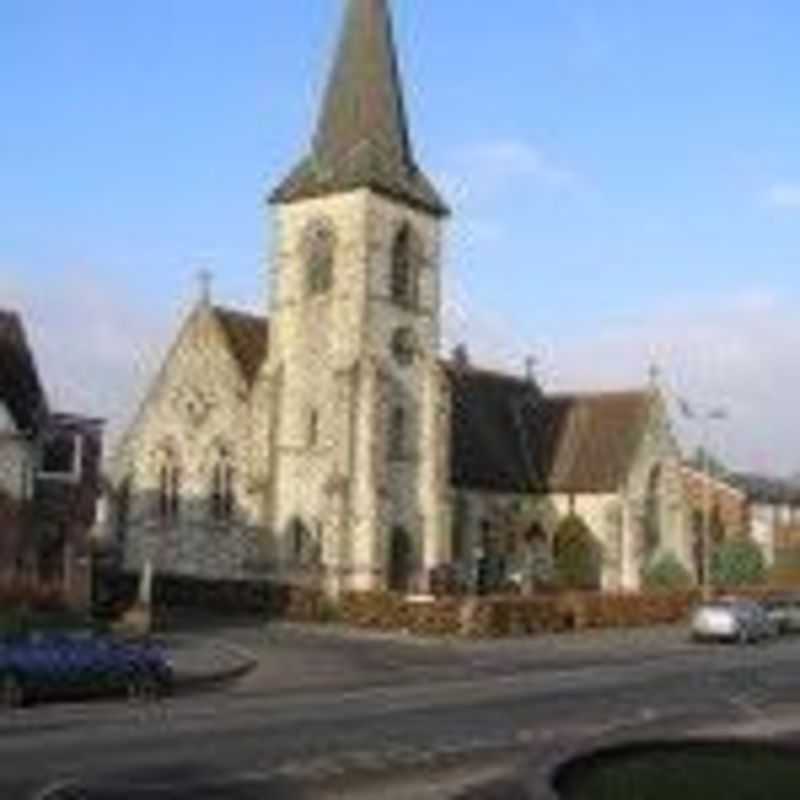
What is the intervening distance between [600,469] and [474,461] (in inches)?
251

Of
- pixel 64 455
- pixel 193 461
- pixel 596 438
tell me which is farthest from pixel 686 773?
pixel 596 438

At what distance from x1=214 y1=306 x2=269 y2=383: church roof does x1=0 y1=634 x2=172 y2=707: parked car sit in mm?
35551

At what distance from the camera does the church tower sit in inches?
2753

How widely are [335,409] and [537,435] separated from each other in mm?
17079

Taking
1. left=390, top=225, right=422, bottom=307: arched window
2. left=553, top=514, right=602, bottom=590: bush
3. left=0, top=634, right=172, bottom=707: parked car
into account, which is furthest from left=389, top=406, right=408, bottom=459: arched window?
left=0, top=634, right=172, bottom=707: parked car

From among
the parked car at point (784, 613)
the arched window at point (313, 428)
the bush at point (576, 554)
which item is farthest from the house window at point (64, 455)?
the bush at point (576, 554)

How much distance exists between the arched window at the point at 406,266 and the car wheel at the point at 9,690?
38.8m

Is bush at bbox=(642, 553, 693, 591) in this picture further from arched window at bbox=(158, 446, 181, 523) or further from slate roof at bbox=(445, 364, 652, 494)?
arched window at bbox=(158, 446, 181, 523)

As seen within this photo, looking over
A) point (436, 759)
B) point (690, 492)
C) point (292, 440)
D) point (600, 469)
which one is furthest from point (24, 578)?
point (690, 492)

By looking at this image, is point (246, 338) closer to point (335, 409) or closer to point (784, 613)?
point (335, 409)

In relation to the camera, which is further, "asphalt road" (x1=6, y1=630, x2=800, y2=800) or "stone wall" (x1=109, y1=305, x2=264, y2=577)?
"stone wall" (x1=109, y1=305, x2=264, y2=577)

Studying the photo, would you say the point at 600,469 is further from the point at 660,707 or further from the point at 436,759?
the point at 436,759

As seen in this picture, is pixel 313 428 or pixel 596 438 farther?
pixel 596 438

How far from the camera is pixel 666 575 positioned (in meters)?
82.2
